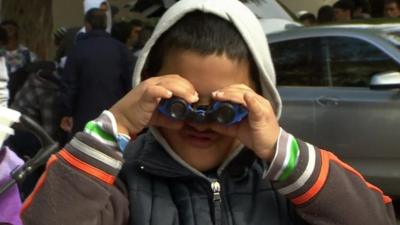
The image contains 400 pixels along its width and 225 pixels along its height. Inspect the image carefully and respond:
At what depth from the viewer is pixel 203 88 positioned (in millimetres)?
1534

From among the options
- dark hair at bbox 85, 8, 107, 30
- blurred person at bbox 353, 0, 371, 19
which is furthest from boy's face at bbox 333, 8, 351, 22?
dark hair at bbox 85, 8, 107, 30

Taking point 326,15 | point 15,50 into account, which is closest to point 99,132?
point 15,50

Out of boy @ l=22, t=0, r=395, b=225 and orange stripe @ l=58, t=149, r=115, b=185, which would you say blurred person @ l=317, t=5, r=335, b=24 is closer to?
boy @ l=22, t=0, r=395, b=225

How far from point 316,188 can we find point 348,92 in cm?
562

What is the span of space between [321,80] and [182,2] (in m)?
5.76

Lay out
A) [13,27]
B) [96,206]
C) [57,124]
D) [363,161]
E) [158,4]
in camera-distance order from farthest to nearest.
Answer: [158,4], [13,27], [363,161], [57,124], [96,206]

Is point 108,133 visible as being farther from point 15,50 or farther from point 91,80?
point 15,50

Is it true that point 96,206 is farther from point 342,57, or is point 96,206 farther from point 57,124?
point 342,57

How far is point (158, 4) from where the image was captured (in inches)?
456

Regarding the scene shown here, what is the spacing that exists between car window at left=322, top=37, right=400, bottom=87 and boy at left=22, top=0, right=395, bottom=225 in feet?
17.8

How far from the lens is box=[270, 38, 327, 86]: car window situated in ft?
24.0

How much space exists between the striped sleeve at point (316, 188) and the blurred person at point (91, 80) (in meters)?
5.05

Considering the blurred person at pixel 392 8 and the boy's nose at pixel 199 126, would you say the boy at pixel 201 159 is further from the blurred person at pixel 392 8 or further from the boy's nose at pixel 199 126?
the blurred person at pixel 392 8

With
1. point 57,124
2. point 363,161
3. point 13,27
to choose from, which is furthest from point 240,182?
point 13,27
